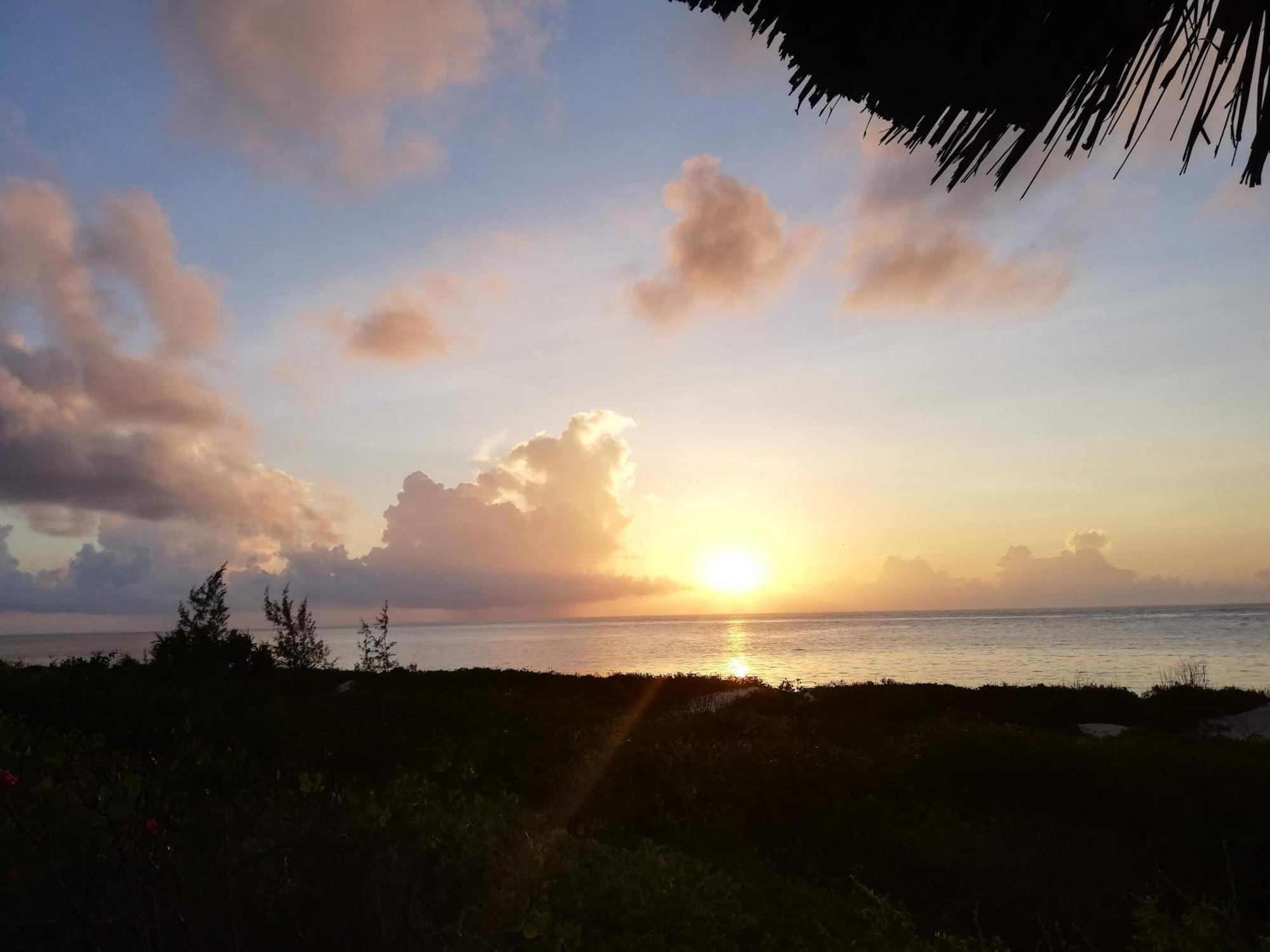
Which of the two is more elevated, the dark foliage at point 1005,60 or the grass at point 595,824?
the dark foliage at point 1005,60

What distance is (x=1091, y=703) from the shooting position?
2039 centimetres

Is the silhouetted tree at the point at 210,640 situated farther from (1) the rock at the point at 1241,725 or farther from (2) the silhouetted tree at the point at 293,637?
(1) the rock at the point at 1241,725

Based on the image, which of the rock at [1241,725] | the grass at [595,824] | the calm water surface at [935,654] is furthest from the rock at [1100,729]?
the calm water surface at [935,654]

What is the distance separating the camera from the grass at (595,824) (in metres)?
3.80

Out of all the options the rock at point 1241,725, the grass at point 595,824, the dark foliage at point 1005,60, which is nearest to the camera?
the dark foliage at point 1005,60

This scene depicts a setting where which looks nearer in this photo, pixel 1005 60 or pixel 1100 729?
pixel 1005 60

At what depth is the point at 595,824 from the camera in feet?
33.6

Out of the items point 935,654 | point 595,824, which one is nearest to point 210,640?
point 595,824

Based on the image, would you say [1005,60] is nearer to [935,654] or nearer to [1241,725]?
[1241,725]

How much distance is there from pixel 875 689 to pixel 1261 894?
44.6ft

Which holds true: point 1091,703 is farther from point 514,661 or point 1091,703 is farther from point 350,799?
point 514,661

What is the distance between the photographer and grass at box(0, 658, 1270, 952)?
3799 mm

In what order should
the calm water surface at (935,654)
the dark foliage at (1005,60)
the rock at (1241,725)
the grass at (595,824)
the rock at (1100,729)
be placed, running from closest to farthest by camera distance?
the dark foliage at (1005,60) < the grass at (595,824) < the rock at (1100,729) < the rock at (1241,725) < the calm water surface at (935,654)

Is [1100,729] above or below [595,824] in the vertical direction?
below
